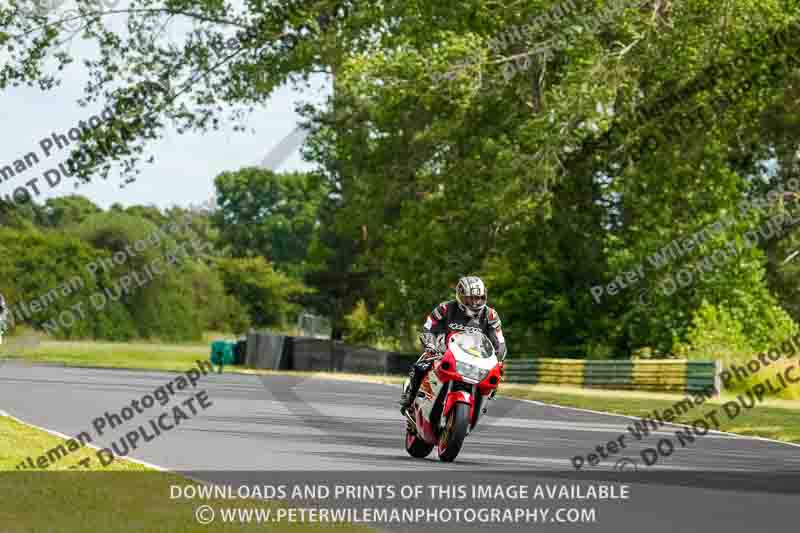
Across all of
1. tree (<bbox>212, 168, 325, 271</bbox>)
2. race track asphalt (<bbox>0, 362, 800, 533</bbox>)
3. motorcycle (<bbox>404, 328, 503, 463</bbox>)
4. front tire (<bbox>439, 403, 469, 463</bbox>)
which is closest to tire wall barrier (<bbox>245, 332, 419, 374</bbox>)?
race track asphalt (<bbox>0, 362, 800, 533</bbox>)

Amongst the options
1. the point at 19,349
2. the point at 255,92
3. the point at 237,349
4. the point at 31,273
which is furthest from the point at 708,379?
the point at 31,273

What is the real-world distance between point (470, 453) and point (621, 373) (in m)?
25.4

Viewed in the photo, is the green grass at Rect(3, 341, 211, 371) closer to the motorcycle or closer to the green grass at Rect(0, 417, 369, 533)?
the motorcycle

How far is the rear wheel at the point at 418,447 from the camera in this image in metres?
16.3

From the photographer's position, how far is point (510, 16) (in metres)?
45.5

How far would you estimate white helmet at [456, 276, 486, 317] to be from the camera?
15758mm

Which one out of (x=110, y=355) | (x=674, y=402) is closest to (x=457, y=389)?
(x=674, y=402)

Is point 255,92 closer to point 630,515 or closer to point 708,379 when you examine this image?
point 708,379

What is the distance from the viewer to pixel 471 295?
51.7ft

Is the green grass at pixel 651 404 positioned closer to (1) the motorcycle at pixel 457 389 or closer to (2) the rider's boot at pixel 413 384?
(2) the rider's boot at pixel 413 384

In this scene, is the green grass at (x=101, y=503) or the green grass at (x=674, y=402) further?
the green grass at (x=674, y=402)

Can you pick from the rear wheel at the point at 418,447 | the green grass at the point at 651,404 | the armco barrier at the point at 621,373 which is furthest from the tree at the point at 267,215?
the rear wheel at the point at 418,447

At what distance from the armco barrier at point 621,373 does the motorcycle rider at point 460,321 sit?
2207 centimetres

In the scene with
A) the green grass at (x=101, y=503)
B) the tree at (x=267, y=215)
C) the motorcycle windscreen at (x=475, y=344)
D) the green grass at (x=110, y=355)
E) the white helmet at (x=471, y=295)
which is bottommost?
the green grass at (x=110, y=355)
